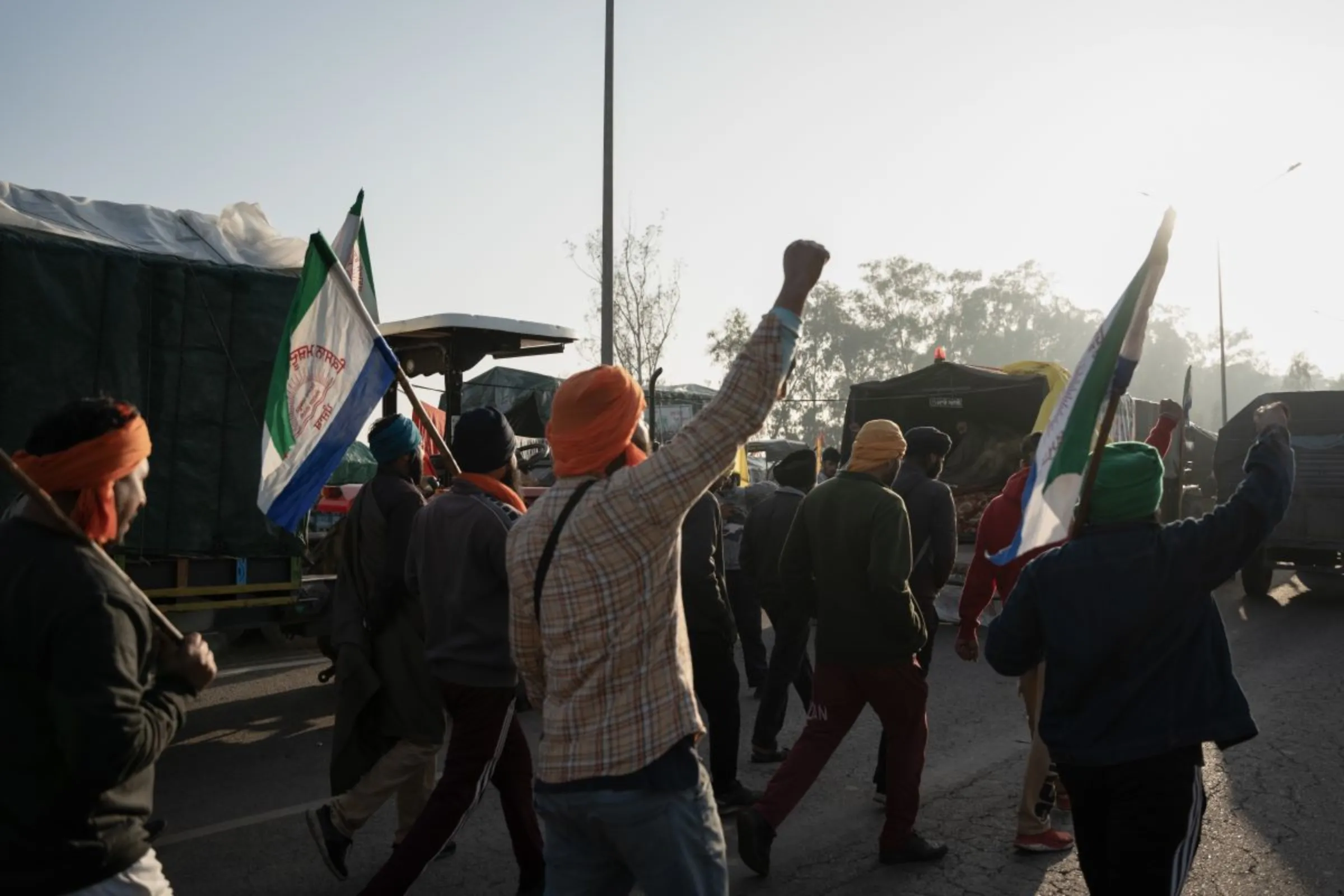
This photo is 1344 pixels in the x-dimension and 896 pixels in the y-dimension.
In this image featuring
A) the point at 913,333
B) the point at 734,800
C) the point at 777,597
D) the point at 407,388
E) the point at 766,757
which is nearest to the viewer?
the point at 407,388

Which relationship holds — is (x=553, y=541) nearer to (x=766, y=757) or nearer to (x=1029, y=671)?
(x=1029, y=671)

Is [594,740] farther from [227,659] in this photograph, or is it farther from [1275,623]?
[1275,623]

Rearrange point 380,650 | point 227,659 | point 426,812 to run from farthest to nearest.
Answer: point 227,659, point 380,650, point 426,812

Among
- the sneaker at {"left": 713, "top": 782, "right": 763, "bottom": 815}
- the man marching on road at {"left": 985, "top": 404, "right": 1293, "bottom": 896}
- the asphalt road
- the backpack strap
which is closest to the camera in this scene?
the backpack strap

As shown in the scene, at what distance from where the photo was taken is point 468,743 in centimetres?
420

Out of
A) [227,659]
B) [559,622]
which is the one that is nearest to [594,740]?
[559,622]

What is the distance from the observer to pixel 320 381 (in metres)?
4.59

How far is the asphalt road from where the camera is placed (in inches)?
188

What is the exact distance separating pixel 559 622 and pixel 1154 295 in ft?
5.89

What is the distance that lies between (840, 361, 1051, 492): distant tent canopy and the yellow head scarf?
32.9 ft

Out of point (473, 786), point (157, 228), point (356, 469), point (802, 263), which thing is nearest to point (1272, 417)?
point (802, 263)

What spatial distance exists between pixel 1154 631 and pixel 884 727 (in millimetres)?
1995

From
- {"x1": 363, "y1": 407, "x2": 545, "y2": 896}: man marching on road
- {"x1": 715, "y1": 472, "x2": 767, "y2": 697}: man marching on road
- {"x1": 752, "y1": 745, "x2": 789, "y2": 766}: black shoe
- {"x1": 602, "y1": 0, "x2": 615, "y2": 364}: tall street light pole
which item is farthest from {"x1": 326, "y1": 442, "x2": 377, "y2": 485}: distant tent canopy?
{"x1": 363, "y1": 407, "x2": 545, "y2": 896}: man marching on road

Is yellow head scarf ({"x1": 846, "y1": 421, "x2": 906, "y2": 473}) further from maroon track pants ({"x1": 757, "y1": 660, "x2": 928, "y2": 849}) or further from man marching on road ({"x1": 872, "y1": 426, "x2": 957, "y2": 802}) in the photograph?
maroon track pants ({"x1": 757, "y1": 660, "x2": 928, "y2": 849})
